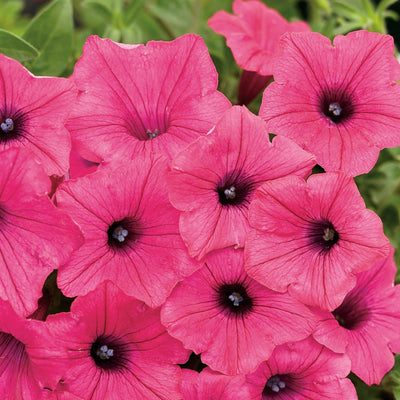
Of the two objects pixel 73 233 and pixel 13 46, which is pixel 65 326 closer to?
pixel 73 233

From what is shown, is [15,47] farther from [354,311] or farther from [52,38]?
[354,311]

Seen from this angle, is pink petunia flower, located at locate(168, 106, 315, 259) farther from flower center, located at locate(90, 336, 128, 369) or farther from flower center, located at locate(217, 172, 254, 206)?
flower center, located at locate(90, 336, 128, 369)

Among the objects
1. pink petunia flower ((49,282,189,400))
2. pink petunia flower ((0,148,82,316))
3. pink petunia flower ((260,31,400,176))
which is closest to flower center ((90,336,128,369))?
pink petunia flower ((49,282,189,400))

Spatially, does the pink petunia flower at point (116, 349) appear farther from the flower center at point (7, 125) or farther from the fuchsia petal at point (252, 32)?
the fuchsia petal at point (252, 32)

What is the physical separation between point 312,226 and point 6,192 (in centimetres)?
34

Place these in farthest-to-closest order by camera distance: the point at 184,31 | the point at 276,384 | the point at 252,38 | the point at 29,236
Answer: the point at 184,31
the point at 252,38
the point at 276,384
the point at 29,236

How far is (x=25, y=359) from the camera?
0.69 meters

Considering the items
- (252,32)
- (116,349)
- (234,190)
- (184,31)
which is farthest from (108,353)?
(184,31)

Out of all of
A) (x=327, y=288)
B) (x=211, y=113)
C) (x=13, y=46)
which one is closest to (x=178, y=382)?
(x=327, y=288)

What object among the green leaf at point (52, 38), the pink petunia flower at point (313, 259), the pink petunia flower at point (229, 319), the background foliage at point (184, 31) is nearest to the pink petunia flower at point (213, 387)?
the pink petunia flower at point (229, 319)

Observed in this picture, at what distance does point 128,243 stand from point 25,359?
0.58 ft

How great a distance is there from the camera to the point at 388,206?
1083 millimetres

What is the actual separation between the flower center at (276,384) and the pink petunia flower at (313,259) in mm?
140

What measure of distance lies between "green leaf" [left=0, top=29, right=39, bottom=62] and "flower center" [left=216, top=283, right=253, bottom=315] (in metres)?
0.40
